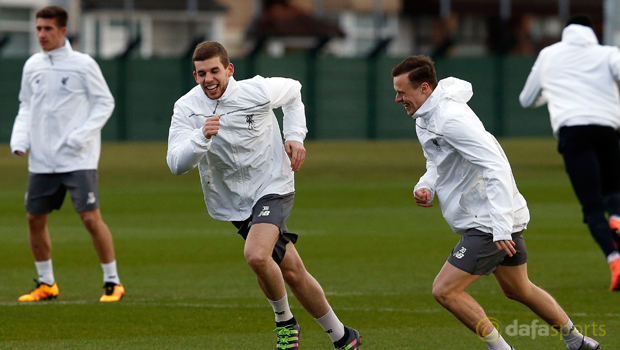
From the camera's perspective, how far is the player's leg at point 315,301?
664 cm

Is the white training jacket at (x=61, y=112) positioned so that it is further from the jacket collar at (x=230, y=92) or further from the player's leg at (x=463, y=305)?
the player's leg at (x=463, y=305)

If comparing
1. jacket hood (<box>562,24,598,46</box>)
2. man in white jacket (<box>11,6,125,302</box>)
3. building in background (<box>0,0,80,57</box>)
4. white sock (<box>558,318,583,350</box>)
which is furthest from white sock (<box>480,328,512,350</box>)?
building in background (<box>0,0,80,57</box>)

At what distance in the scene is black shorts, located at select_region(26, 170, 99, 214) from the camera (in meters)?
8.85

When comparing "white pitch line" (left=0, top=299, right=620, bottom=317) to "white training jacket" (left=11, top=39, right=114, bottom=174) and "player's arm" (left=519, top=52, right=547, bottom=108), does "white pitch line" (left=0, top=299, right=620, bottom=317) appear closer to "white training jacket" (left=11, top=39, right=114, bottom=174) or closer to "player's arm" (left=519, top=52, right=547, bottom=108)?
"white training jacket" (left=11, top=39, right=114, bottom=174)

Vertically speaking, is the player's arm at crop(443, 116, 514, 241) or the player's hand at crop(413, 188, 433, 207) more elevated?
the player's arm at crop(443, 116, 514, 241)

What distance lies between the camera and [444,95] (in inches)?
242

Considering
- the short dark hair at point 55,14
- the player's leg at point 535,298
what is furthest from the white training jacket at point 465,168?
the short dark hair at point 55,14

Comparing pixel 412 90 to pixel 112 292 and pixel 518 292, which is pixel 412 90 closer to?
pixel 518 292

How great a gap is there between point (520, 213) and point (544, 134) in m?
33.4

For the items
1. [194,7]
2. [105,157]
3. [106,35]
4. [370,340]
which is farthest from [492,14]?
[370,340]

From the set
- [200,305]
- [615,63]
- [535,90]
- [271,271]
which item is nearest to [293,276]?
[271,271]

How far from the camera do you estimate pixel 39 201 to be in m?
8.88

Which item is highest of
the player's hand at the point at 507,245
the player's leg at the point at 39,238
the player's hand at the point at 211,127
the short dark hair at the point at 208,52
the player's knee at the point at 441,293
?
the short dark hair at the point at 208,52

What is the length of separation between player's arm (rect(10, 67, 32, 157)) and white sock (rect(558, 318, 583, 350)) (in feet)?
15.6
